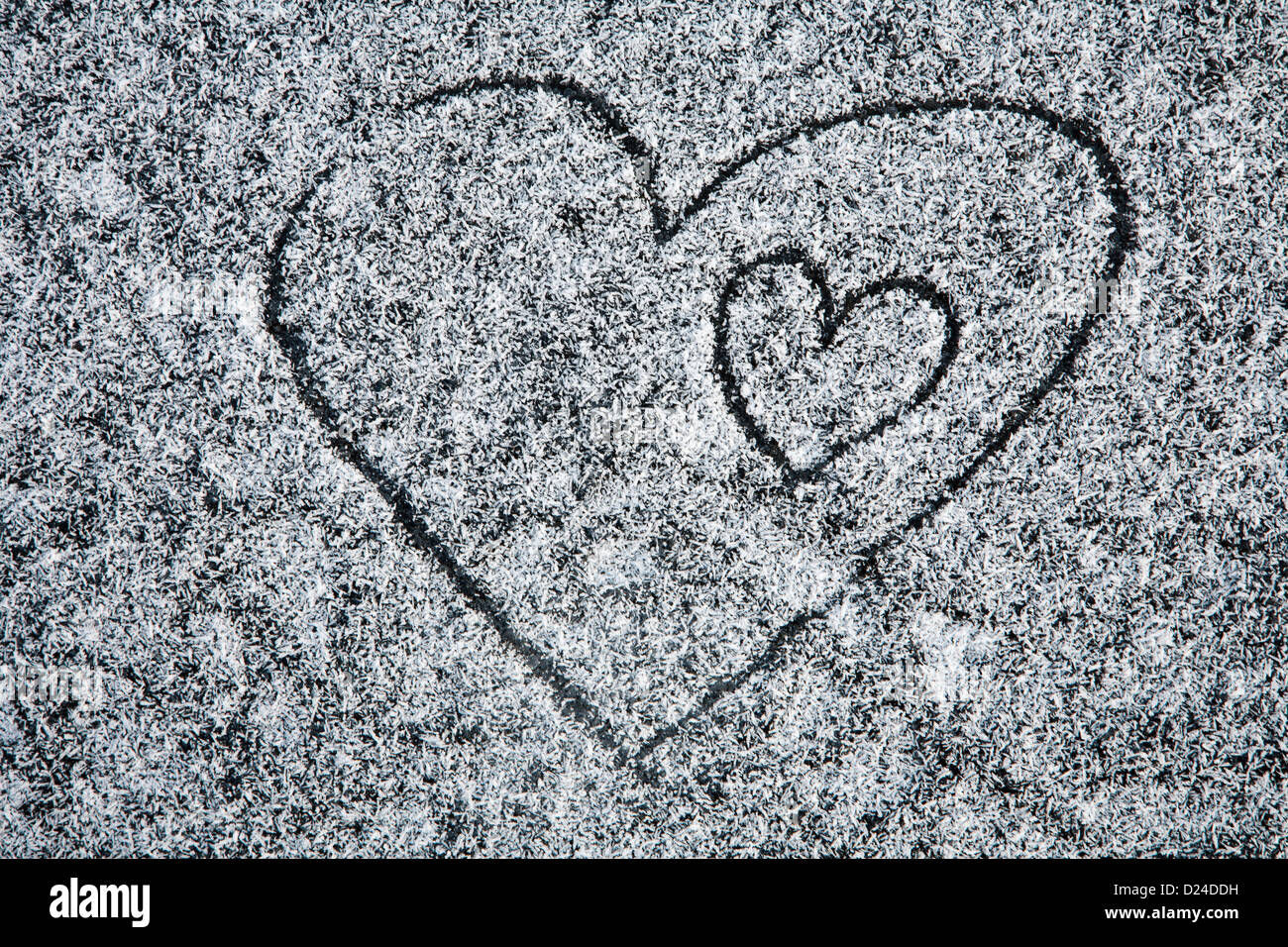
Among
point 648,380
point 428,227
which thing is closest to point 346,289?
point 428,227

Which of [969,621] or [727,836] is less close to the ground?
[969,621]

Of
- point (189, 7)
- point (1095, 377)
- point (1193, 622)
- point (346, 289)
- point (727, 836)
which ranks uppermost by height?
point (189, 7)

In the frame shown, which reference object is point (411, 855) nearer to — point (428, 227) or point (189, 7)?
point (428, 227)

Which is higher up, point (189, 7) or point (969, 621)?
point (189, 7)

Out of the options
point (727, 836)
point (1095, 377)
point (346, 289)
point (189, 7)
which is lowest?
point (727, 836)
